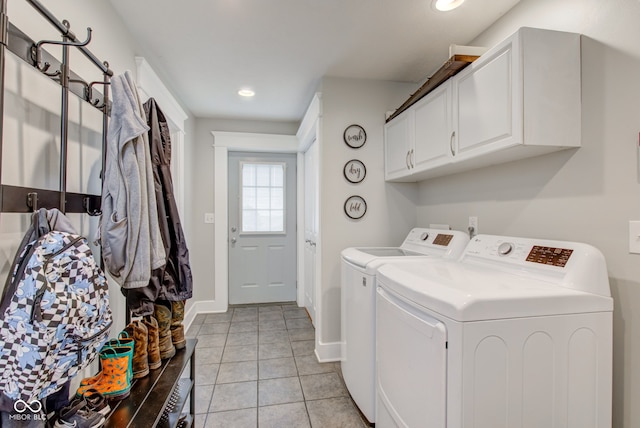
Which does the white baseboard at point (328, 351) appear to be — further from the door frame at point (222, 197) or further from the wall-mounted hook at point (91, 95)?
the wall-mounted hook at point (91, 95)

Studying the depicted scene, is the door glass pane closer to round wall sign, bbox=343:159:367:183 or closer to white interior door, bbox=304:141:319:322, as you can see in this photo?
white interior door, bbox=304:141:319:322

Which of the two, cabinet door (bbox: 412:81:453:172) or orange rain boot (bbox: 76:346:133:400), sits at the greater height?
cabinet door (bbox: 412:81:453:172)

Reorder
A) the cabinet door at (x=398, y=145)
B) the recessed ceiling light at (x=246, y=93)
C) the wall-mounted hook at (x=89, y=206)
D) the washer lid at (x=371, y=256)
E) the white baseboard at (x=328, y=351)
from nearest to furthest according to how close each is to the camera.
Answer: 1. the wall-mounted hook at (x=89, y=206)
2. the washer lid at (x=371, y=256)
3. the cabinet door at (x=398, y=145)
4. the white baseboard at (x=328, y=351)
5. the recessed ceiling light at (x=246, y=93)

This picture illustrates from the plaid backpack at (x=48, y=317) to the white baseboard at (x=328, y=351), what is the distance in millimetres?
1911

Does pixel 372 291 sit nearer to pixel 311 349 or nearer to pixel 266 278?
pixel 311 349

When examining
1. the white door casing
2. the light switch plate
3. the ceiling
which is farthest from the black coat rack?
the white door casing

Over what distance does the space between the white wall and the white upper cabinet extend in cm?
103

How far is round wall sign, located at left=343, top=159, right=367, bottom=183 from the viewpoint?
2.57m

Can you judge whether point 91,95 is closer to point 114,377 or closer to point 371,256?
point 114,377

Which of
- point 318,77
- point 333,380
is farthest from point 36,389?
point 318,77

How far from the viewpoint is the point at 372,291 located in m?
1.69

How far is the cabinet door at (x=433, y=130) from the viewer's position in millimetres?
1806

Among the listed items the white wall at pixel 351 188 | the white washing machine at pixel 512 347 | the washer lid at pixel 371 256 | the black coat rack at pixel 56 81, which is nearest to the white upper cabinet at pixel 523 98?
the white washing machine at pixel 512 347

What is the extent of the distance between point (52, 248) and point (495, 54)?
189 cm
